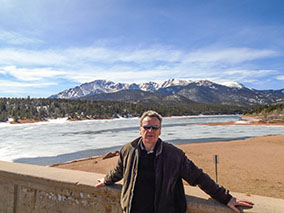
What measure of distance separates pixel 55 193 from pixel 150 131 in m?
1.73

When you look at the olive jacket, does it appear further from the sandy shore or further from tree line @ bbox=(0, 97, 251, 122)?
tree line @ bbox=(0, 97, 251, 122)

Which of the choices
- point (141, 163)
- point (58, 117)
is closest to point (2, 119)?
point (58, 117)

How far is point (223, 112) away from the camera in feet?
558

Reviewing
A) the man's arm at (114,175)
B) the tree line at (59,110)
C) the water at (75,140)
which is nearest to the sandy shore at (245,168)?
the water at (75,140)

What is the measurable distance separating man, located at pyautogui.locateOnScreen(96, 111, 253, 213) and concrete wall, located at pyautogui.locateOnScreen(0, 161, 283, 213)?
0.22 m

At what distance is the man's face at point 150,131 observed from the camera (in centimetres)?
257

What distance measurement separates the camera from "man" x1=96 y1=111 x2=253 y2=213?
2.29 meters

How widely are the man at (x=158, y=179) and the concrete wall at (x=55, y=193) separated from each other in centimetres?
22

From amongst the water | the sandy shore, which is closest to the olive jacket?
the sandy shore

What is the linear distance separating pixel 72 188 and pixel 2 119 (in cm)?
9269

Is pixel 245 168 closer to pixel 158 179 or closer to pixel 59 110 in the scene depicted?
pixel 158 179

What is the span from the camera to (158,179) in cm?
232

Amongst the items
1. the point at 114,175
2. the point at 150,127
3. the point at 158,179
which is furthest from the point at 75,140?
the point at 158,179

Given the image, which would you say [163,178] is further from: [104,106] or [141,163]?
[104,106]
